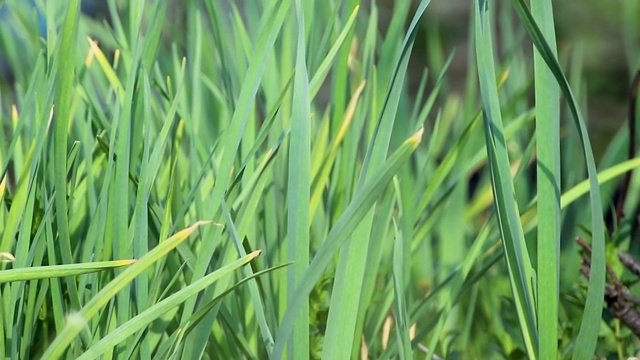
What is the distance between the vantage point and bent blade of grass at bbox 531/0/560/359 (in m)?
0.54

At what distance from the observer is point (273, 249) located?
2.53ft

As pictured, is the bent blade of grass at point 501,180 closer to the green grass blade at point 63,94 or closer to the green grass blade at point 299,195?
the green grass blade at point 299,195

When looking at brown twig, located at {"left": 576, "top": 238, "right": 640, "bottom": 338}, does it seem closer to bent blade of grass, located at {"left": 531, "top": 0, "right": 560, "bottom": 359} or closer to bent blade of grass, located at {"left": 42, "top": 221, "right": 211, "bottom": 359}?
bent blade of grass, located at {"left": 531, "top": 0, "right": 560, "bottom": 359}

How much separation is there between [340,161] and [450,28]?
1.76 metres

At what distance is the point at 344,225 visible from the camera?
0.52 meters

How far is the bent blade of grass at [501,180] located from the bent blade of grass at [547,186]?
0.01 metres

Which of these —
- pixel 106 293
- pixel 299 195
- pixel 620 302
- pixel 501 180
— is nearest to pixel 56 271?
pixel 106 293

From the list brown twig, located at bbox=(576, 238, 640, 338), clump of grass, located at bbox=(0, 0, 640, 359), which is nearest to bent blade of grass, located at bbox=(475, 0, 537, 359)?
clump of grass, located at bbox=(0, 0, 640, 359)

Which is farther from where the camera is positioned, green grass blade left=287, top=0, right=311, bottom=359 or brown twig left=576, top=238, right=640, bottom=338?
brown twig left=576, top=238, right=640, bottom=338

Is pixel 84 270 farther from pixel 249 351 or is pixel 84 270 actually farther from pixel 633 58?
pixel 633 58

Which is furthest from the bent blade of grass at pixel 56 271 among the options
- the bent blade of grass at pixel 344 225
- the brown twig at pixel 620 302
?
the brown twig at pixel 620 302

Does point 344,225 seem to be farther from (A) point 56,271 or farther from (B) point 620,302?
(B) point 620,302

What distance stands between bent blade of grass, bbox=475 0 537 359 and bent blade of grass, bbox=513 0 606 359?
1.4 inches

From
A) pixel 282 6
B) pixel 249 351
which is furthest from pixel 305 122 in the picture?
pixel 249 351
